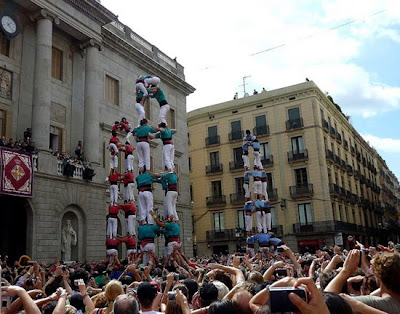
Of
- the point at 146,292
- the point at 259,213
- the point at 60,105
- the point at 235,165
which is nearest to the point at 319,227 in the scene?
the point at 235,165

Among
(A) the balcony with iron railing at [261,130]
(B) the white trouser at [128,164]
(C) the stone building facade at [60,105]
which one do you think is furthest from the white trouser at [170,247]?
(A) the balcony with iron railing at [261,130]

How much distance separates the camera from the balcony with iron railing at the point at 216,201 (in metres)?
42.6

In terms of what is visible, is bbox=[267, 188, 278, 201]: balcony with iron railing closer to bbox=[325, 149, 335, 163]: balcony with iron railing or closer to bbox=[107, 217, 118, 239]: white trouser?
bbox=[325, 149, 335, 163]: balcony with iron railing

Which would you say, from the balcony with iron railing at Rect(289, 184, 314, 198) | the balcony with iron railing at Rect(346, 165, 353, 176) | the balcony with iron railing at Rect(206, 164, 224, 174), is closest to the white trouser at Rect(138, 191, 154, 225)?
the balcony with iron railing at Rect(289, 184, 314, 198)

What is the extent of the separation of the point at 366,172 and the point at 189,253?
1455 inches

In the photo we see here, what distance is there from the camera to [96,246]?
22.6m

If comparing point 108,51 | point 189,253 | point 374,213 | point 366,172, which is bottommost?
point 189,253

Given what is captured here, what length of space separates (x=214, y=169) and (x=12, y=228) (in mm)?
25660

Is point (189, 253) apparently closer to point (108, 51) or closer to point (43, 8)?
point (108, 51)

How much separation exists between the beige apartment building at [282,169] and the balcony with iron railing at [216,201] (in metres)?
0.11

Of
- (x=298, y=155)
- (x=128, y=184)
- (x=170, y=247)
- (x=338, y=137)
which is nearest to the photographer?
(x=170, y=247)

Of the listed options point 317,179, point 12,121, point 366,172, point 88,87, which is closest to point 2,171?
point 12,121

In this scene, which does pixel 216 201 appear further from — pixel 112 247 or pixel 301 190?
pixel 112 247

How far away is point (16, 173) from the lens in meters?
18.0
